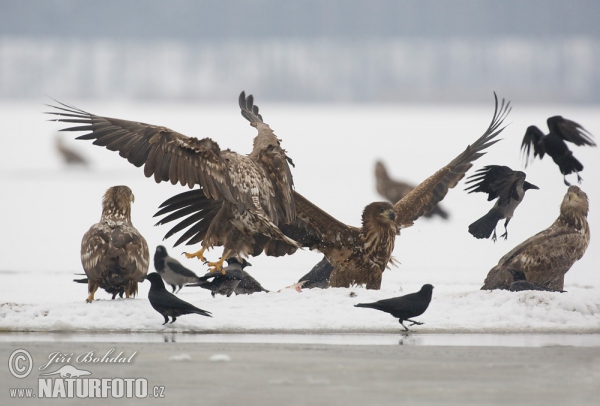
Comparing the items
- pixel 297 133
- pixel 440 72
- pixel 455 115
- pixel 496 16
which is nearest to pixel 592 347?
pixel 297 133

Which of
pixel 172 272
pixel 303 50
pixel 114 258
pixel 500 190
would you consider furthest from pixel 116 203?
pixel 303 50

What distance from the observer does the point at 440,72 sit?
6844cm

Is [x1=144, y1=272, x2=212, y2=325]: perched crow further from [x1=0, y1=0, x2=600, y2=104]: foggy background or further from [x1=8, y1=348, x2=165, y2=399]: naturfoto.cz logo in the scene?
[x1=0, y1=0, x2=600, y2=104]: foggy background

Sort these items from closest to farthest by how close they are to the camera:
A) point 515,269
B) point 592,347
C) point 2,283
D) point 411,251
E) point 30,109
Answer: point 592,347 < point 515,269 < point 2,283 < point 411,251 < point 30,109

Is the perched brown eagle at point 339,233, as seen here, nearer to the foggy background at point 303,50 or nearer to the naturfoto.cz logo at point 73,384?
the naturfoto.cz logo at point 73,384

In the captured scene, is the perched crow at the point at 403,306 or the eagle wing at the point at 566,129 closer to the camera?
the perched crow at the point at 403,306

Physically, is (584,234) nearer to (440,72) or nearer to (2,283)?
(2,283)

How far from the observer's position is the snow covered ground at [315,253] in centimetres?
768

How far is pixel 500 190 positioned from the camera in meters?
9.72

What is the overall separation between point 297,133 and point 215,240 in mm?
27297

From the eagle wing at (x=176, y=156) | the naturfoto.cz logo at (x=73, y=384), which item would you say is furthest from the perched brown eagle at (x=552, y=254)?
the naturfoto.cz logo at (x=73, y=384)

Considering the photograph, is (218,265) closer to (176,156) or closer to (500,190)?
(176,156)

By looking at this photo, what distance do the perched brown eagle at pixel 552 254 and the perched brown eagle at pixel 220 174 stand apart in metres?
1.67

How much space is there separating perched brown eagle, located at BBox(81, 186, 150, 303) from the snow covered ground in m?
0.24
